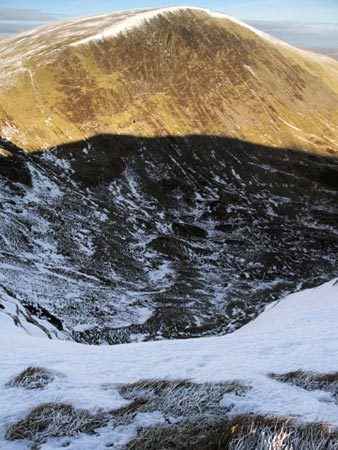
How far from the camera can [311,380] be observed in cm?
668

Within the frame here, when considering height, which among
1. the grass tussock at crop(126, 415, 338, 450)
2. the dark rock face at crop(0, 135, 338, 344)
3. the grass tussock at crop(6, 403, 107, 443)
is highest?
the grass tussock at crop(6, 403, 107, 443)

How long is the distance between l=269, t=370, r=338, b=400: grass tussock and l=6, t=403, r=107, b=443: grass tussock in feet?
9.84

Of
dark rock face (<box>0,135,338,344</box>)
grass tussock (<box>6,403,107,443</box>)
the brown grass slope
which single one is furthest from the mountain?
grass tussock (<box>6,403,107,443</box>)

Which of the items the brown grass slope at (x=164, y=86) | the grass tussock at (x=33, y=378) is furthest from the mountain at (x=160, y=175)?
the grass tussock at (x=33, y=378)

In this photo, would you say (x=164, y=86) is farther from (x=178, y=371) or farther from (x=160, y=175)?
(x=178, y=371)

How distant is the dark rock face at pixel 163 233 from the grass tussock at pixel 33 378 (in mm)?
23430

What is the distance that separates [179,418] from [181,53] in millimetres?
116482

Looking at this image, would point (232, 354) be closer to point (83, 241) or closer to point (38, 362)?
point (38, 362)

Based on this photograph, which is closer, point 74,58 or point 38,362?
point 38,362

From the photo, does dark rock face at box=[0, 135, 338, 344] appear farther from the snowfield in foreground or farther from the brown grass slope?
the snowfield in foreground

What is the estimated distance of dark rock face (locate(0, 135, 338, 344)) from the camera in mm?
39094

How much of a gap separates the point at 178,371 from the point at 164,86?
100864 mm

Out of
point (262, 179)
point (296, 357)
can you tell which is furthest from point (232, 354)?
point (262, 179)

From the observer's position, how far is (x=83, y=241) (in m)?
52.5
